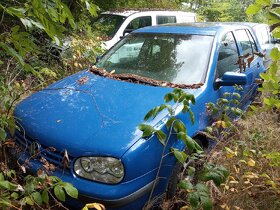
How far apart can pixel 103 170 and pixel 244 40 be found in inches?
138

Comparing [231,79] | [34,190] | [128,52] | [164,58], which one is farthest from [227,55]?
[34,190]

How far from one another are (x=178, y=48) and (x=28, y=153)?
2.09 meters

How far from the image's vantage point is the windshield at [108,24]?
8.08 meters

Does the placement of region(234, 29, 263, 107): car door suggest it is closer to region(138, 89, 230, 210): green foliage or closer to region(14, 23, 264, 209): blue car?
region(14, 23, 264, 209): blue car

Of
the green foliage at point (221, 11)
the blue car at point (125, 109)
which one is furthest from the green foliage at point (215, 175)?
the green foliage at point (221, 11)

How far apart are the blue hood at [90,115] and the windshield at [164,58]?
34cm

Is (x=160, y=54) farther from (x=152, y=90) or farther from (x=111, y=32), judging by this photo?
(x=111, y=32)

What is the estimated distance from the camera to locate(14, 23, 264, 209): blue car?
8.14 ft

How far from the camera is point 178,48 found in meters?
3.90

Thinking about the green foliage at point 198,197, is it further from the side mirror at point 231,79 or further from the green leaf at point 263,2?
the side mirror at point 231,79

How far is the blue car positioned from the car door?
84mm

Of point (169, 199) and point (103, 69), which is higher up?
point (103, 69)

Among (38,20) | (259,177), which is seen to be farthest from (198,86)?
(38,20)

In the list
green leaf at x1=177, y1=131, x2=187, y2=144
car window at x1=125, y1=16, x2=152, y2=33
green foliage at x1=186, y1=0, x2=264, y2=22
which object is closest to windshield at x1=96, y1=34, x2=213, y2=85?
green leaf at x1=177, y1=131, x2=187, y2=144
